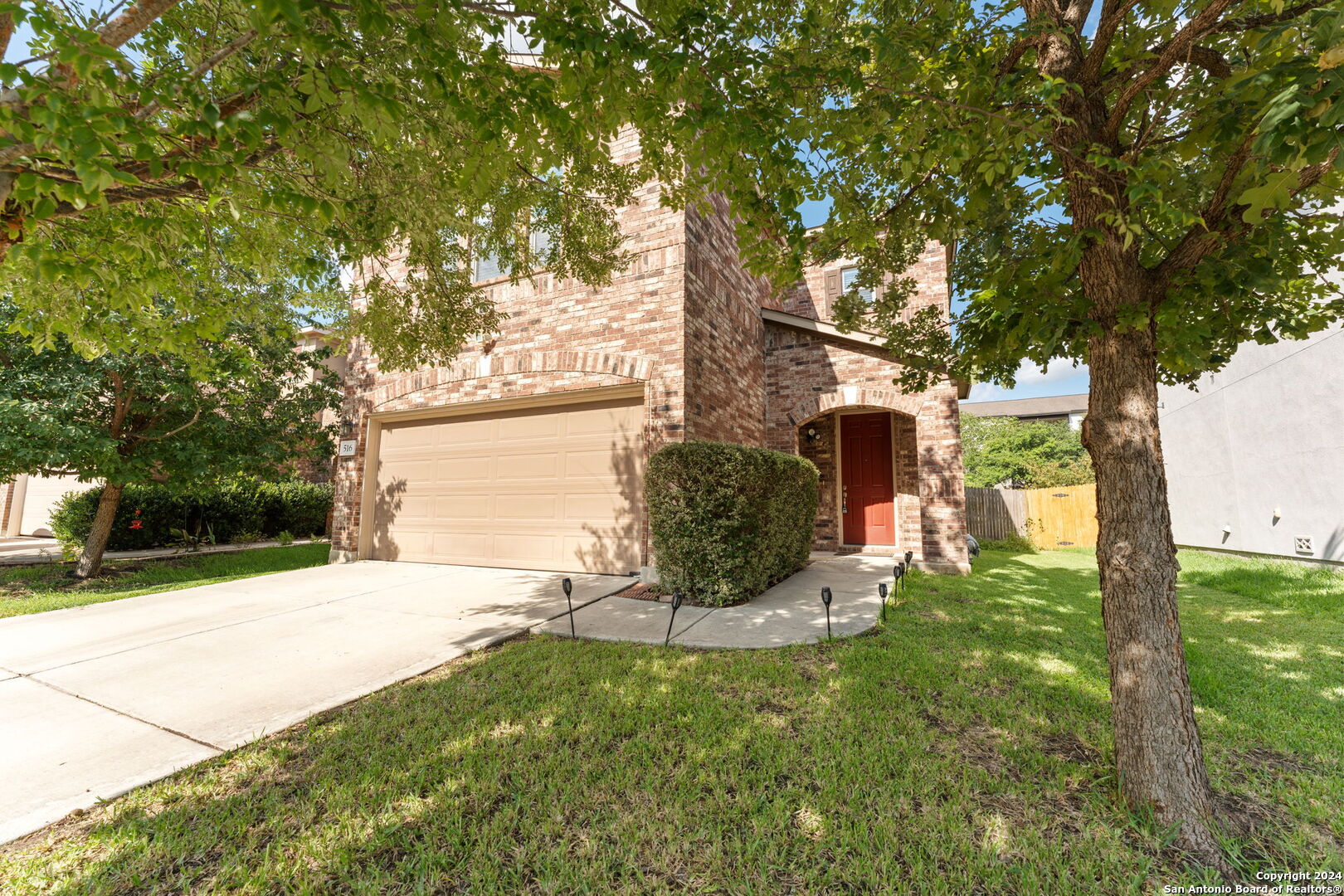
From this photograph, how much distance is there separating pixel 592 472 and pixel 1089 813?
18.5 ft

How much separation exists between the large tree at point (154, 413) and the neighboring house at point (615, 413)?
3.11 feet

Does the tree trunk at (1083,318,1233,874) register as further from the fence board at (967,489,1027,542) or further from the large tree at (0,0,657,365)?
the fence board at (967,489,1027,542)

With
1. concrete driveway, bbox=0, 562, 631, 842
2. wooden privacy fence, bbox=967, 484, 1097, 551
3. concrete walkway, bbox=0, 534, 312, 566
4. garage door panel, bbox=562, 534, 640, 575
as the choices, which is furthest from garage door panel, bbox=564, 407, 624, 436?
wooden privacy fence, bbox=967, 484, 1097, 551

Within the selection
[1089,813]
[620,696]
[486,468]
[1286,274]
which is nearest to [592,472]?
[486,468]

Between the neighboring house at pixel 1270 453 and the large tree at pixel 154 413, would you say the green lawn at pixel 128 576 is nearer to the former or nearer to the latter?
the large tree at pixel 154 413

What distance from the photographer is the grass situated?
1.71 m

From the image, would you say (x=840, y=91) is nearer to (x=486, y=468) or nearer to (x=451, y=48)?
(x=451, y=48)

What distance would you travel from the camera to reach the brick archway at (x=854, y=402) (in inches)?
322

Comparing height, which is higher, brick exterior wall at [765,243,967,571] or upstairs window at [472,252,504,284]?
upstairs window at [472,252,504,284]

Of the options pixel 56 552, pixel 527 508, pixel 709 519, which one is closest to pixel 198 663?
pixel 527 508

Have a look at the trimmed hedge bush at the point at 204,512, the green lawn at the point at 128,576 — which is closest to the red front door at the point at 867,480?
the green lawn at the point at 128,576

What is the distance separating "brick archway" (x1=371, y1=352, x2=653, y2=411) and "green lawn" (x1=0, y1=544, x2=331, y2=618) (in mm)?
3380

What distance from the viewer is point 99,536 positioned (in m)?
7.08

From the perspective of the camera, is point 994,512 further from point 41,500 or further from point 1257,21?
point 41,500
